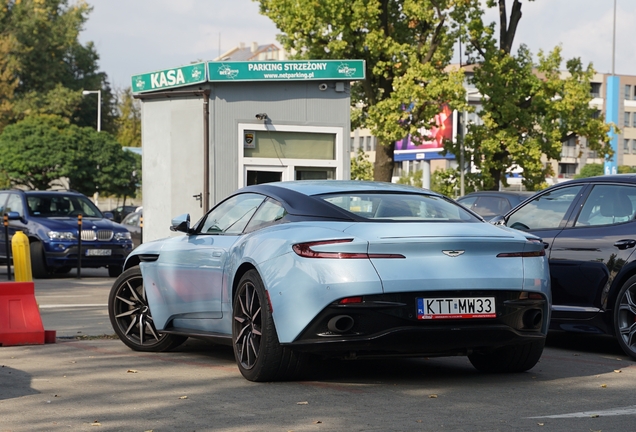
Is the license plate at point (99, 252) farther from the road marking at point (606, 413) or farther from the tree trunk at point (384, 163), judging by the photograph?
the tree trunk at point (384, 163)

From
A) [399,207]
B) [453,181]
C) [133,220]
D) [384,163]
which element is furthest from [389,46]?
[399,207]

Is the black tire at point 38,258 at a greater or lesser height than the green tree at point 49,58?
lesser

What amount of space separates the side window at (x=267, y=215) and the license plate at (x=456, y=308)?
131 centimetres

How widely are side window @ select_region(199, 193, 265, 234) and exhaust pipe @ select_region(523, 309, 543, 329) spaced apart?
2.11m

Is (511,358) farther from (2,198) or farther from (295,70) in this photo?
(2,198)

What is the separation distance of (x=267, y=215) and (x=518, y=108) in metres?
33.6

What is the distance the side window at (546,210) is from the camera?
10.1m

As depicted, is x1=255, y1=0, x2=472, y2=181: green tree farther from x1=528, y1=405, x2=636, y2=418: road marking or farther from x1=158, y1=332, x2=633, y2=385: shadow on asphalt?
x1=528, y1=405, x2=636, y2=418: road marking

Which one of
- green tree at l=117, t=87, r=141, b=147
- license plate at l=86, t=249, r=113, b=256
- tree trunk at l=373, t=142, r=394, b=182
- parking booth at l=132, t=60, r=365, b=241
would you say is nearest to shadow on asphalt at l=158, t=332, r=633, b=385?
parking booth at l=132, t=60, r=365, b=241

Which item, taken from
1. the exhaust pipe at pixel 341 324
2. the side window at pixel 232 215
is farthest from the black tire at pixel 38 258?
the exhaust pipe at pixel 341 324

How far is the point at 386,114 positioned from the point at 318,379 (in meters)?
30.8

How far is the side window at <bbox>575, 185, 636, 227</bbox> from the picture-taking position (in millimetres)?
9438

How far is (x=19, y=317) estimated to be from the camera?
991 centimetres

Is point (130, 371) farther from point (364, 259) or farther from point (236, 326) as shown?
point (364, 259)
